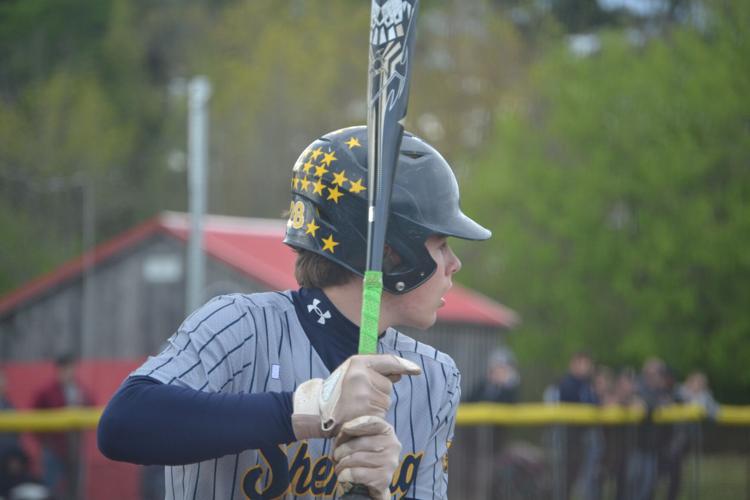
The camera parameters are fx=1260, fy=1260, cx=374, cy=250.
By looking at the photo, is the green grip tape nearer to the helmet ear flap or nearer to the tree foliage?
the helmet ear flap

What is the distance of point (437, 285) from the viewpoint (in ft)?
11.5

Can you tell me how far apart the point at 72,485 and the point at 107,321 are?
14.2 metres

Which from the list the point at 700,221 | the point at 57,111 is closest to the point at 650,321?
the point at 700,221

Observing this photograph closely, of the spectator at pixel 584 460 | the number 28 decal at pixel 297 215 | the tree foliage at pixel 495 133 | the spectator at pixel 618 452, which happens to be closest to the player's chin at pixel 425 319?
the number 28 decal at pixel 297 215

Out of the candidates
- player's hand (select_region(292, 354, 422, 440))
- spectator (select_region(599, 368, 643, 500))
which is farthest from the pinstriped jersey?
spectator (select_region(599, 368, 643, 500))

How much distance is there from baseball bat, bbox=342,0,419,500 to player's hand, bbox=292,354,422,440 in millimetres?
367

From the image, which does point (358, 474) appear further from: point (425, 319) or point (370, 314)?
point (425, 319)

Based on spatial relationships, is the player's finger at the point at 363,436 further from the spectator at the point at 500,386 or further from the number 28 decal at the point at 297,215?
the spectator at the point at 500,386

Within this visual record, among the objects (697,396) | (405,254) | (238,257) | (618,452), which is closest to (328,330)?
(405,254)

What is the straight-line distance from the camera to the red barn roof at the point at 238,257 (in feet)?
72.2

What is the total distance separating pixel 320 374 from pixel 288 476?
0.28 meters

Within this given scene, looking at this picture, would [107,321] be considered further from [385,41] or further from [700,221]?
[385,41]

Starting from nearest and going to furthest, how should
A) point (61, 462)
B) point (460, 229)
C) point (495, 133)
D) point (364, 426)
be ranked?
1. point (364, 426)
2. point (460, 229)
3. point (61, 462)
4. point (495, 133)

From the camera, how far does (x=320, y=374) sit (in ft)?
10.8
